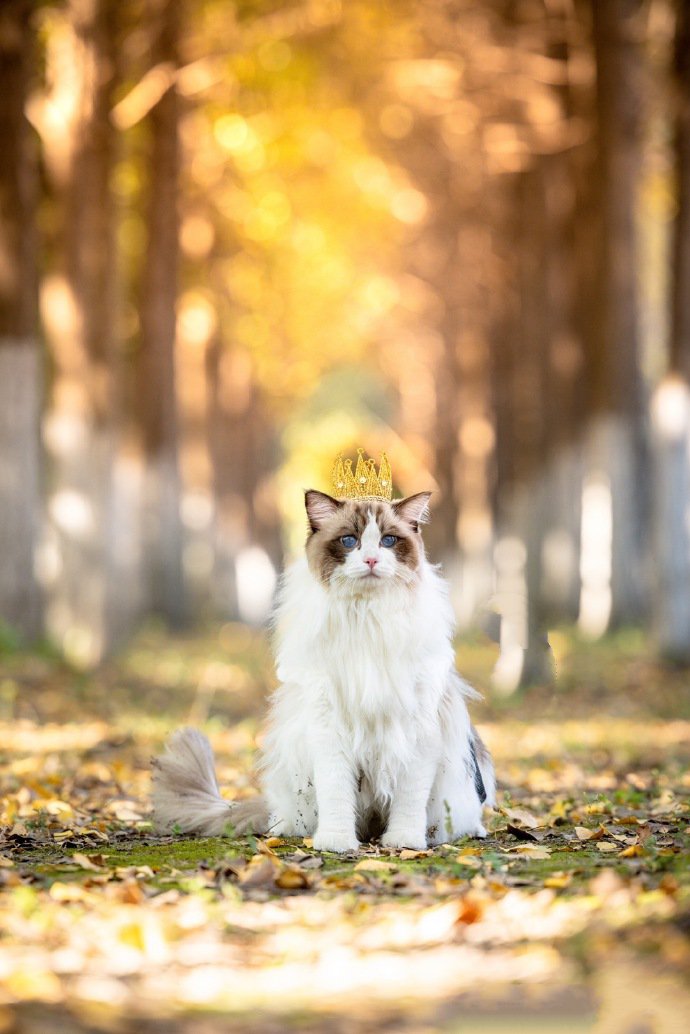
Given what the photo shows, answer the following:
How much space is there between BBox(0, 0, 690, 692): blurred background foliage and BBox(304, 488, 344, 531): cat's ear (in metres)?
1.97

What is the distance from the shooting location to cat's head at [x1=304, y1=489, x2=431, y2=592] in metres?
7.09

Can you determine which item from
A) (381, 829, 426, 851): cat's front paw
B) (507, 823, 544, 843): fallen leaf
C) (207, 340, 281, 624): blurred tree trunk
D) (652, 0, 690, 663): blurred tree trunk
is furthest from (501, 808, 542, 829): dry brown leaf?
(207, 340, 281, 624): blurred tree trunk

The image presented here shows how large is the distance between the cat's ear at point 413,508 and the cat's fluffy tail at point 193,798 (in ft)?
5.46

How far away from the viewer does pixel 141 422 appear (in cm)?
2667

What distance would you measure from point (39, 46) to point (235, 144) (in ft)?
20.4

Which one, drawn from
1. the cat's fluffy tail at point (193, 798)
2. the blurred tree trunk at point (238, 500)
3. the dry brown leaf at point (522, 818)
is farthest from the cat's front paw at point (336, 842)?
the blurred tree trunk at point (238, 500)

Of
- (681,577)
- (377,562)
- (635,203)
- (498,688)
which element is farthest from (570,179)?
(377,562)

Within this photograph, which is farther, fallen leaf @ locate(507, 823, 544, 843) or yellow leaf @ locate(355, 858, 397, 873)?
fallen leaf @ locate(507, 823, 544, 843)

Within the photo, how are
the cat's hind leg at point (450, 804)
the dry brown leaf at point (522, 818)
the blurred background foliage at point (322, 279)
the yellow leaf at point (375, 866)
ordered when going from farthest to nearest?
the blurred background foliage at point (322, 279) → the dry brown leaf at point (522, 818) → the cat's hind leg at point (450, 804) → the yellow leaf at point (375, 866)

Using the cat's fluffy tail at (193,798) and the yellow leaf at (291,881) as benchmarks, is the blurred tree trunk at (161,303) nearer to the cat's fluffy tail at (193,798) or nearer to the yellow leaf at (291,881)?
the cat's fluffy tail at (193,798)

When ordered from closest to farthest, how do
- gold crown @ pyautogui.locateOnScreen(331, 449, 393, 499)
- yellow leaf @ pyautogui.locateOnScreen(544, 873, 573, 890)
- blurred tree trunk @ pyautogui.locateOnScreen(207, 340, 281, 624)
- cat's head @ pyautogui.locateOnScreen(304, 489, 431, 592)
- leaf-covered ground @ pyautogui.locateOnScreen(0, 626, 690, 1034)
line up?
leaf-covered ground @ pyautogui.locateOnScreen(0, 626, 690, 1034) → yellow leaf @ pyautogui.locateOnScreen(544, 873, 573, 890) → cat's head @ pyautogui.locateOnScreen(304, 489, 431, 592) → gold crown @ pyautogui.locateOnScreen(331, 449, 393, 499) → blurred tree trunk @ pyautogui.locateOnScreen(207, 340, 281, 624)

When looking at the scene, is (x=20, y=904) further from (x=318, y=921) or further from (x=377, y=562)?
(x=377, y=562)

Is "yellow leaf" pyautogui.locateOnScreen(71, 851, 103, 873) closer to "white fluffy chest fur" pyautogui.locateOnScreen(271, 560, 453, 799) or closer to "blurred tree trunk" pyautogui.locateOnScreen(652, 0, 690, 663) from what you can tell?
"white fluffy chest fur" pyautogui.locateOnScreen(271, 560, 453, 799)

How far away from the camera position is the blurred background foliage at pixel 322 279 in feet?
64.4
